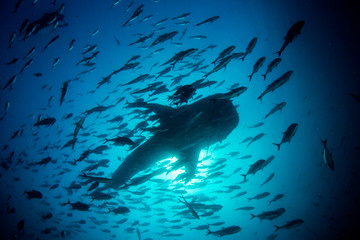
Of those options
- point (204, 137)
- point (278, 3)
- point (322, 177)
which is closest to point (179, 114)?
point (204, 137)

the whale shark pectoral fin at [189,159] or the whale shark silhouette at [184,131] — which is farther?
the whale shark pectoral fin at [189,159]

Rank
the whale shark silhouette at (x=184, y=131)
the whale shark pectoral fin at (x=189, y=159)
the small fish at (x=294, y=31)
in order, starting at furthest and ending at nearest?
the whale shark pectoral fin at (x=189, y=159) < the whale shark silhouette at (x=184, y=131) < the small fish at (x=294, y=31)

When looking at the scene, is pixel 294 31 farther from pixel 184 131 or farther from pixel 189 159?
pixel 189 159

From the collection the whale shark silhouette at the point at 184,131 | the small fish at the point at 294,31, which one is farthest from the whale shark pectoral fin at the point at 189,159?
the small fish at the point at 294,31

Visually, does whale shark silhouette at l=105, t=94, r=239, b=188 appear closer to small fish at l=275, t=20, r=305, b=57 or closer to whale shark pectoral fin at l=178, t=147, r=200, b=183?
whale shark pectoral fin at l=178, t=147, r=200, b=183

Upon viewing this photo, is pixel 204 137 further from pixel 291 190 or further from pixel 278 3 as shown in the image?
pixel 291 190

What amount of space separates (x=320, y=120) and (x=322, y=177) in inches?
610

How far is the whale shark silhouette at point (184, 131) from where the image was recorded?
5785 millimetres

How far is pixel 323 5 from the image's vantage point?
1547 cm

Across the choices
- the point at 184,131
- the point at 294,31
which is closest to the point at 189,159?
the point at 184,131

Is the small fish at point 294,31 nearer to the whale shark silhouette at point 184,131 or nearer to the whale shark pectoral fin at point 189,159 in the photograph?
the whale shark silhouette at point 184,131

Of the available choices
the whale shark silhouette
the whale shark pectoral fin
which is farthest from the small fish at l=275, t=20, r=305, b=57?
the whale shark pectoral fin

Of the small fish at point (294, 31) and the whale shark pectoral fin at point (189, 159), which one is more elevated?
the small fish at point (294, 31)

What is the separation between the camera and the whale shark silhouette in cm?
579
